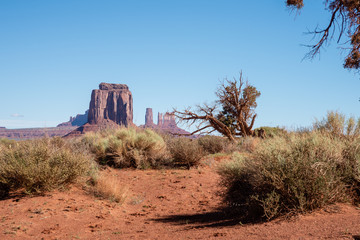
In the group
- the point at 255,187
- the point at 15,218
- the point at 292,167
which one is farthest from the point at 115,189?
the point at 292,167

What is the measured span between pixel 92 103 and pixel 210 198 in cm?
13548

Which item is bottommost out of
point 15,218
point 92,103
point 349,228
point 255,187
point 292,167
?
point 15,218

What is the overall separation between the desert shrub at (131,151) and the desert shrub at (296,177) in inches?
271

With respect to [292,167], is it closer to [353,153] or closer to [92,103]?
[353,153]

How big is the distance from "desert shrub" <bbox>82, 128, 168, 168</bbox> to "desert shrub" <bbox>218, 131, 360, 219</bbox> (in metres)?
6.87

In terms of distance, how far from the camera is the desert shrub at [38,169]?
7.92 meters

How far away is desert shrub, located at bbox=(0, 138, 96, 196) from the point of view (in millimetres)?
7918

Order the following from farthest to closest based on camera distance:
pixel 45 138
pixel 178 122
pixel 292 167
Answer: pixel 178 122
pixel 45 138
pixel 292 167

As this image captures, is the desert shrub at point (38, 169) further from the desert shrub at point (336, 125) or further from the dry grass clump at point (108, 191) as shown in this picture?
the desert shrub at point (336, 125)

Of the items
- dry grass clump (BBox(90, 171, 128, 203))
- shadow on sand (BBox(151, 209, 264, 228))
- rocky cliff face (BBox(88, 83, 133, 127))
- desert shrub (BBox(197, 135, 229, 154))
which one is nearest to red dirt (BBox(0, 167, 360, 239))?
shadow on sand (BBox(151, 209, 264, 228))

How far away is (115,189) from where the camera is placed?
8.51 meters

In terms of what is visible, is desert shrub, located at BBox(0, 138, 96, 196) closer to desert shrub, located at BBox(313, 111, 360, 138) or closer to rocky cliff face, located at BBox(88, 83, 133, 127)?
desert shrub, located at BBox(313, 111, 360, 138)

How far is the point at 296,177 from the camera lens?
526 centimetres

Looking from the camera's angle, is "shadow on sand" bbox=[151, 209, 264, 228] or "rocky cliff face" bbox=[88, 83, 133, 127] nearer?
"shadow on sand" bbox=[151, 209, 264, 228]
